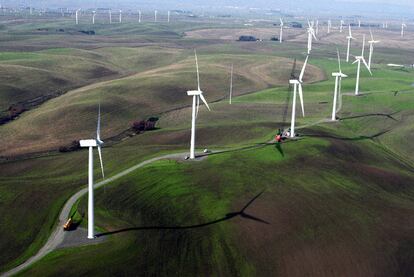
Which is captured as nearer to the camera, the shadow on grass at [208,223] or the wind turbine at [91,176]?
the wind turbine at [91,176]

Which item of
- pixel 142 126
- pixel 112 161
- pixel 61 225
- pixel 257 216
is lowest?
pixel 142 126

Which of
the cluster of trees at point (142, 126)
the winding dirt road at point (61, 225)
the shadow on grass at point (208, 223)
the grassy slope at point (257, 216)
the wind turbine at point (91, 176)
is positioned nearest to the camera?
the winding dirt road at point (61, 225)

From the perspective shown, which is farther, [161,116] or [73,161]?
[161,116]

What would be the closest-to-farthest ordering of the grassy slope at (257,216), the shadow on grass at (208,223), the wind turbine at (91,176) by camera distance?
1. the grassy slope at (257,216)
2. the wind turbine at (91,176)
3. the shadow on grass at (208,223)

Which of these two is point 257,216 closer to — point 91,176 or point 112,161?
point 91,176

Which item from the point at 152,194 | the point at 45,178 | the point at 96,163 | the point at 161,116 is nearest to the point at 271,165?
the point at 152,194

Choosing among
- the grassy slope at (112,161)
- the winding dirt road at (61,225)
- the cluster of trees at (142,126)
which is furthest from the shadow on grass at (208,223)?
the cluster of trees at (142,126)

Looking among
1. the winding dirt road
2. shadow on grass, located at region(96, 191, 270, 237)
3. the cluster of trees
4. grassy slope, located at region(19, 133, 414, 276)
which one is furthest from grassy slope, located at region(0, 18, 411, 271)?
the cluster of trees

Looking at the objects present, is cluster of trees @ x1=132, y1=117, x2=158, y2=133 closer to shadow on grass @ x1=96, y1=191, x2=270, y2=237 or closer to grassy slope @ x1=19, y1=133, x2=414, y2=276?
grassy slope @ x1=19, y1=133, x2=414, y2=276

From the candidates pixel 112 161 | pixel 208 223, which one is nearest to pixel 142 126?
pixel 112 161

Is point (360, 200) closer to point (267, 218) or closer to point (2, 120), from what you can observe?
point (267, 218)

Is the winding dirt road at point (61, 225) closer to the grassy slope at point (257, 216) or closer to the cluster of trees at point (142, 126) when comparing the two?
the grassy slope at point (257, 216)
